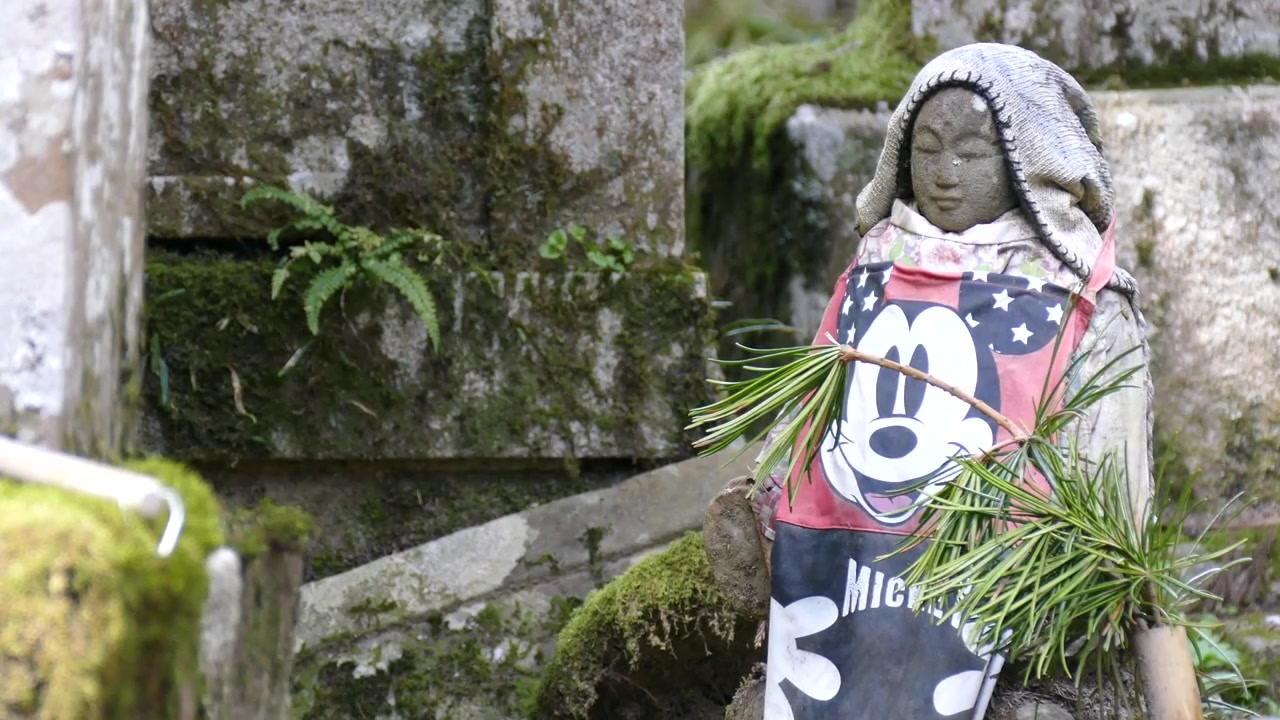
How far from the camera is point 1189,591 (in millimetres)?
2188

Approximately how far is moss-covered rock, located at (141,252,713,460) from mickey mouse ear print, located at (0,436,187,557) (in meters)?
2.44

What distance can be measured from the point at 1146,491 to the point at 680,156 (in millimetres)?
1969

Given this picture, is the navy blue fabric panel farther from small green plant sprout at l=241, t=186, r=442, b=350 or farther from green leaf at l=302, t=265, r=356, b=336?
green leaf at l=302, t=265, r=356, b=336

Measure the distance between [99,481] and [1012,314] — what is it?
6.03 ft

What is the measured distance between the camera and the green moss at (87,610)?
147 cm

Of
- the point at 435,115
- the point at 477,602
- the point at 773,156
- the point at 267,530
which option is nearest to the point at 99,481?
the point at 267,530

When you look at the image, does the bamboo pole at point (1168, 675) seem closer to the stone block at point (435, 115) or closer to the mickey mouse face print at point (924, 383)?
the mickey mouse face print at point (924, 383)

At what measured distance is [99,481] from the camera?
5.04 feet

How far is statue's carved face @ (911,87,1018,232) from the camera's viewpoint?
287 centimetres

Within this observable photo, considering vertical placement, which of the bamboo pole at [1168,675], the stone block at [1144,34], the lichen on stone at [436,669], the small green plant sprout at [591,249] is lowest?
the lichen on stone at [436,669]

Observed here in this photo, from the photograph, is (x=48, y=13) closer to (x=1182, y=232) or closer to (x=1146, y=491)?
(x=1146, y=491)

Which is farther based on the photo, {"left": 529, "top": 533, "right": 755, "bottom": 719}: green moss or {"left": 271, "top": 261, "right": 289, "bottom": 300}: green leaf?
{"left": 271, "top": 261, "right": 289, "bottom": 300}: green leaf

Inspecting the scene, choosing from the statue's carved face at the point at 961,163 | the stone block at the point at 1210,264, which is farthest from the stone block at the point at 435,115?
the stone block at the point at 1210,264

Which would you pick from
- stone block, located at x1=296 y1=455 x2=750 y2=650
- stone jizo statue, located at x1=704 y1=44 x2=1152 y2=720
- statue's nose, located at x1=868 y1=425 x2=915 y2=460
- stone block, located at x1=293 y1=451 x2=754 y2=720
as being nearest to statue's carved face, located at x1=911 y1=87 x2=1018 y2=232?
stone jizo statue, located at x1=704 y1=44 x2=1152 y2=720
